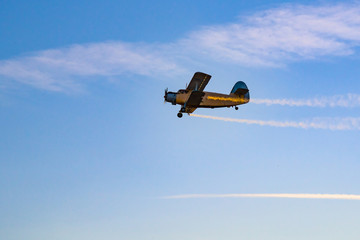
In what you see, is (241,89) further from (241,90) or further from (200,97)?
(200,97)

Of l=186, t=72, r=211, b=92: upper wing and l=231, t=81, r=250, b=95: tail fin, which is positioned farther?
l=231, t=81, r=250, b=95: tail fin

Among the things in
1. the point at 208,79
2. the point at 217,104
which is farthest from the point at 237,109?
the point at 208,79

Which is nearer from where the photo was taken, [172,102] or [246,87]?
[172,102]

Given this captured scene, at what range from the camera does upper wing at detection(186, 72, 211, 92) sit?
6612cm

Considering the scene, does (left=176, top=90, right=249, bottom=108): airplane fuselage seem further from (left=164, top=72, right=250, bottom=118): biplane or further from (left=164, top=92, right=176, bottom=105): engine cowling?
(left=164, top=92, right=176, bottom=105): engine cowling

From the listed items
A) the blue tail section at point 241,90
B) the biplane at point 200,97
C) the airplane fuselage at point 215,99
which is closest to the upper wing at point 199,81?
the biplane at point 200,97

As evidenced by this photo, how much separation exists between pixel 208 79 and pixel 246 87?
10.6 m

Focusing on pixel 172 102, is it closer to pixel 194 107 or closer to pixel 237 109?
pixel 194 107

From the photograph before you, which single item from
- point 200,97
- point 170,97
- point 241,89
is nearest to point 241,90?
point 241,89

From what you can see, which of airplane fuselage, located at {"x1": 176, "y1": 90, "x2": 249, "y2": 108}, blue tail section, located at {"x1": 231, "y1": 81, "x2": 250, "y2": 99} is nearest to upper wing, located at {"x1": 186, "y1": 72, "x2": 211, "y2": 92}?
airplane fuselage, located at {"x1": 176, "y1": 90, "x2": 249, "y2": 108}

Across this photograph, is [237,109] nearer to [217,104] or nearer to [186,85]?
[217,104]

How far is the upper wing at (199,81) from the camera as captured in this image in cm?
6612

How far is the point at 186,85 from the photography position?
224 feet

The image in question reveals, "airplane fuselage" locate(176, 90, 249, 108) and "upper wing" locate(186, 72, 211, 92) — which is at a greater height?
"upper wing" locate(186, 72, 211, 92)
